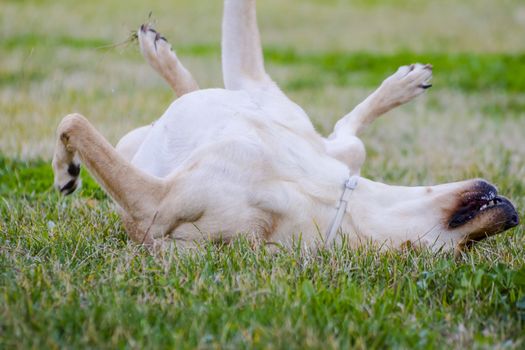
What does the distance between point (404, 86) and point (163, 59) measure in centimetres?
144

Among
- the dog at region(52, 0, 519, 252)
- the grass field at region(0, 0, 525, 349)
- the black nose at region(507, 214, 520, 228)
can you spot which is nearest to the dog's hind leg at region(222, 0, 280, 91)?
the dog at region(52, 0, 519, 252)

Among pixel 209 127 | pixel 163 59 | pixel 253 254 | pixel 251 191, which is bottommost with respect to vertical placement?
pixel 253 254

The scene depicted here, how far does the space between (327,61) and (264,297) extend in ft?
32.4

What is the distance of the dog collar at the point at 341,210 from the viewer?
3.29 meters

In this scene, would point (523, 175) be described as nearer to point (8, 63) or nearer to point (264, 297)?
point (264, 297)

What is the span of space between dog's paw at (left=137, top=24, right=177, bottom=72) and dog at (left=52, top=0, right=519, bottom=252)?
2.28 feet

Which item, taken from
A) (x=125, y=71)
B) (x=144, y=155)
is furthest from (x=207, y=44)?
(x=144, y=155)

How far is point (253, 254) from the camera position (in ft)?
9.93

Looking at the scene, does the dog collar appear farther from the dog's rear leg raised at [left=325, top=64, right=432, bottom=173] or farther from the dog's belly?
the dog's rear leg raised at [left=325, top=64, right=432, bottom=173]

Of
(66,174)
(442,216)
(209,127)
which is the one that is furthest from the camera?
(209,127)

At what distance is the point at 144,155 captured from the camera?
376 cm

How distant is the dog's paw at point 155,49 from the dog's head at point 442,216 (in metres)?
1.61

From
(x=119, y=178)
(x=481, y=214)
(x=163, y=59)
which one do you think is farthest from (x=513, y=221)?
(x=163, y=59)

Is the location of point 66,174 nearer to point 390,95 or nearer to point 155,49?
point 155,49
